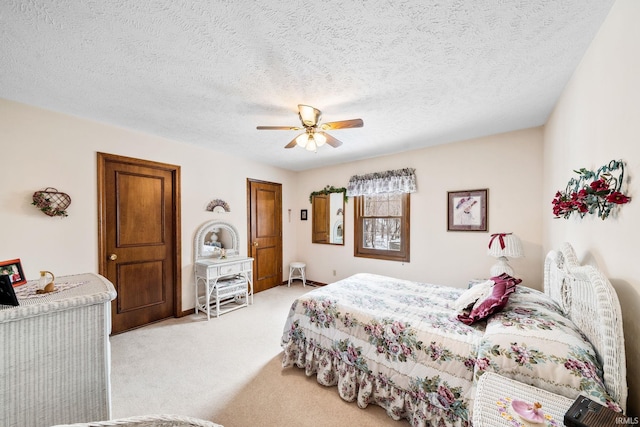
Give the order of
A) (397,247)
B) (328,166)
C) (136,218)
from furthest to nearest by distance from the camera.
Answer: (328,166)
(397,247)
(136,218)

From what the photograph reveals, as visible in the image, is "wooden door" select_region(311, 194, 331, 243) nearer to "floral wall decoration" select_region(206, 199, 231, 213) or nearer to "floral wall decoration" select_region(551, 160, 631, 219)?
"floral wall decoration" select_region(206, 199, 231, 213)

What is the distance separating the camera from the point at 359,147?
140 inches

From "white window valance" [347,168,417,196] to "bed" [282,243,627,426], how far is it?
1.79m

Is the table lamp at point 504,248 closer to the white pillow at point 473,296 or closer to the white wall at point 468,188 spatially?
the white wall at point 468,188

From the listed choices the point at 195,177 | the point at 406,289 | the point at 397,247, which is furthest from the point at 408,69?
the point at 195,177

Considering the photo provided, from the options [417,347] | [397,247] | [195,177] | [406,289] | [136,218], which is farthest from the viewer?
[397,247]

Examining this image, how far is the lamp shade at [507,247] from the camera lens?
2543 millimetres

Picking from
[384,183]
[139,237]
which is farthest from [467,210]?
[139,237]

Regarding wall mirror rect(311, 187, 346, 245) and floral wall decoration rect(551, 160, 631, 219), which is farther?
wall mirror rect(311, 187, 346, 245)

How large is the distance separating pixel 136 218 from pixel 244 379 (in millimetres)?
2404

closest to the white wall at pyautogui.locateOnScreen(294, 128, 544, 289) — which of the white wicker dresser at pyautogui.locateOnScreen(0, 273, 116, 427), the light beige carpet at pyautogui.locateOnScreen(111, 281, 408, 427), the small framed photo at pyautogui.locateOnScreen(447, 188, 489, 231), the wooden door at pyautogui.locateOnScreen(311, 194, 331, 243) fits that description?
the small framed photo at pyautogui.locateOnScreen(447, 188, 489, 231)

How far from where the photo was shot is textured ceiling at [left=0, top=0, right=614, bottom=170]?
1.25 m

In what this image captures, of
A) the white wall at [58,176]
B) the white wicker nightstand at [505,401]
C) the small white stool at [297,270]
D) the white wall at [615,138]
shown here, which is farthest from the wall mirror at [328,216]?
the white wicker nightstand at [505,401]

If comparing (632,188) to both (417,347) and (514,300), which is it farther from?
(417,347)
